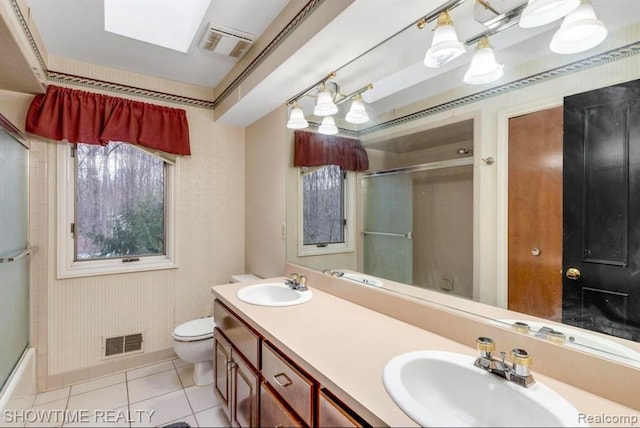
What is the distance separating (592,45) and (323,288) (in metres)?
1.60

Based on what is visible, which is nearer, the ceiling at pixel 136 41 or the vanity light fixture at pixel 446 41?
the vanity light fixture at pixel 446 41

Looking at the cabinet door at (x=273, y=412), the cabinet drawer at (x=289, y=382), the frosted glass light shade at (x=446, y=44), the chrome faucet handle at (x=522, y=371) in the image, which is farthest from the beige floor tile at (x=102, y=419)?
the frosted glass light shade at (x=446, y=44)

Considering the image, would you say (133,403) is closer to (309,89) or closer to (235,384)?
(235,384)

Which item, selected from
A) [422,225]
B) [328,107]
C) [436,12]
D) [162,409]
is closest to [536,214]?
[422,225]

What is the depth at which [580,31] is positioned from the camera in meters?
0.94

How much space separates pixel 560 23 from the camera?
999 mm

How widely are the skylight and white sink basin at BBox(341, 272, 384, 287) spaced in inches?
67.2

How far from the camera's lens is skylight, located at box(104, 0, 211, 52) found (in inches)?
73.4

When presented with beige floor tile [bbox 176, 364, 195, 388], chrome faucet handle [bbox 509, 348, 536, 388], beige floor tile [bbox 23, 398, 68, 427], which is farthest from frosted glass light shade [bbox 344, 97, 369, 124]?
beige floor tile [bbox 23, 398, 68, 427]

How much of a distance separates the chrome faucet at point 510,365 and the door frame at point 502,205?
0.94 feet

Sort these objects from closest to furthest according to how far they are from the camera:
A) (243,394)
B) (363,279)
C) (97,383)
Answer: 1. (243,394)
2. (363,279)
3. (97,383)

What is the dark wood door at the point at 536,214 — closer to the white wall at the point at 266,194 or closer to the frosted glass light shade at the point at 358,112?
the frosted glass light shade at the point at 358,112

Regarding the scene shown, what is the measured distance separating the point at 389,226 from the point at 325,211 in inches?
20.2

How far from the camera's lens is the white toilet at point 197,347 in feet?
7.04
